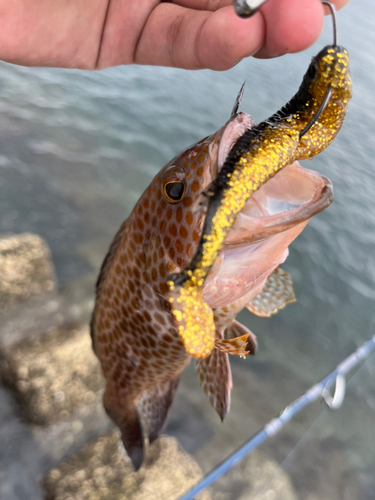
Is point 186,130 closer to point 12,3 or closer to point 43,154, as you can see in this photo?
point 43,154

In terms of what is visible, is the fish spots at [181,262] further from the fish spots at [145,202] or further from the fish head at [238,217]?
the fish spots at [145,202]

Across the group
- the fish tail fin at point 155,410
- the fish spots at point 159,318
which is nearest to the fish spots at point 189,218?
the fish spots at point 159,318

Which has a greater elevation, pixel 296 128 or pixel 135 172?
pixel 296 128

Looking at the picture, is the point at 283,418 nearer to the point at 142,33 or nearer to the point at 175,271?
the point at 175,271

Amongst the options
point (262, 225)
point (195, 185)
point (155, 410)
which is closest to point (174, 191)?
point (195, 185)

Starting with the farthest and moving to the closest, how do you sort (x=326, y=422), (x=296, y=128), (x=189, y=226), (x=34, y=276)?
(x=34, y=276), (x=326, y=422), (x=189, y=226), (x=296, y=128)

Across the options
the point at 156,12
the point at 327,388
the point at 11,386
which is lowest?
the point at 11,386

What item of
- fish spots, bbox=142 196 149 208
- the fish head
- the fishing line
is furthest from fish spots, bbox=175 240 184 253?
the fishing line

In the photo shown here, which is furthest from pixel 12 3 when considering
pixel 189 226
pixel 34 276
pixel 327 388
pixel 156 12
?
pixel 327 388
